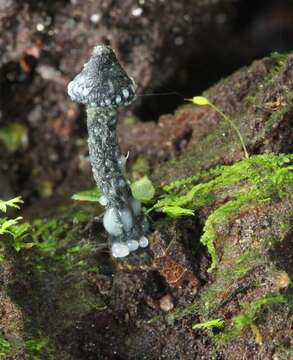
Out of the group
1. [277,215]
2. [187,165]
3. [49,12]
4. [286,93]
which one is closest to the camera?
[277,215]

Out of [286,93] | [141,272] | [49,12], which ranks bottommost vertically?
[141,272]

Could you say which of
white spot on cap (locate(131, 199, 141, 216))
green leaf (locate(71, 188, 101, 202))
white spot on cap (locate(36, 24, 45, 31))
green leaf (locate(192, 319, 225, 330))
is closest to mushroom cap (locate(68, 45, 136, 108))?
white spot on cap (locate(131, 199, 141, 216))

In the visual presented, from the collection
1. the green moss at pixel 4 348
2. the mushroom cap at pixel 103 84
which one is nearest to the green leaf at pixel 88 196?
the mushroom cap at pixel 103 84

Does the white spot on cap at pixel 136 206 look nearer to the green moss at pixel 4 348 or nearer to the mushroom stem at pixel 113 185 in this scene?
the mushroom stem at pixel 113 185

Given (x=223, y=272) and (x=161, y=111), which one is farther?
(x=161, y=111)

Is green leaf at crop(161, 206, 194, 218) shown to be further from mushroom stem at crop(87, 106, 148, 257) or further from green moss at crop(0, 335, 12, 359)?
green moss at crop(0, 335, 12, 359)

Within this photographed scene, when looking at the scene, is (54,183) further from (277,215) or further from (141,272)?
(277,215)

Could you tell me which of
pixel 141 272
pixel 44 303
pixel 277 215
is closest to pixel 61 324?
pixel 44 303
